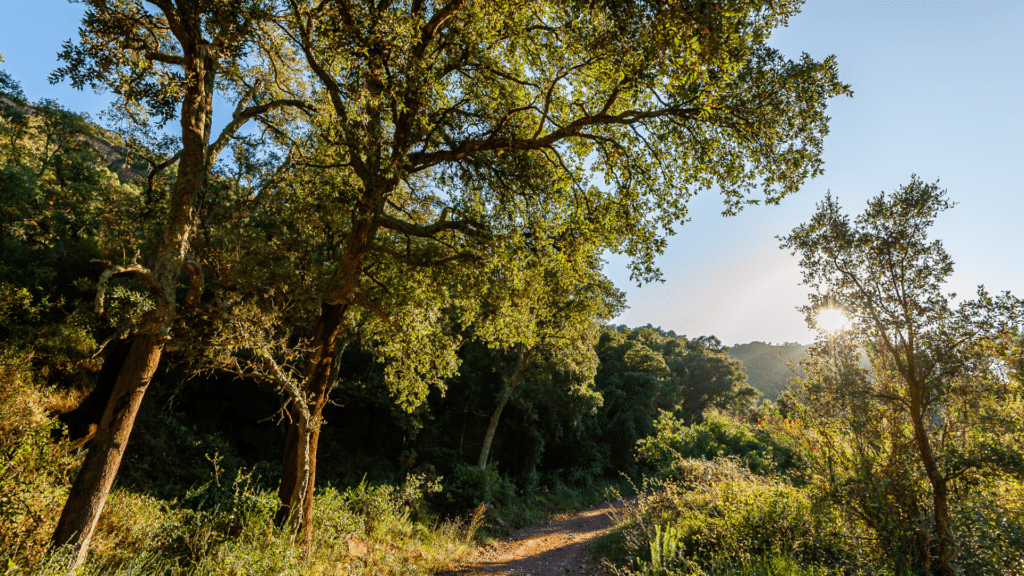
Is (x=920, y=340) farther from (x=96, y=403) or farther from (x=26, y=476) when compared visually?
(x=96, y=403)

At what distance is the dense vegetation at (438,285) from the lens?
5.01m

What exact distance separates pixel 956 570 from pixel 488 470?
12.3 metres

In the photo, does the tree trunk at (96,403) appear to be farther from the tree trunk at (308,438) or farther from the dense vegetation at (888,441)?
the dense vegetation at (888,441)

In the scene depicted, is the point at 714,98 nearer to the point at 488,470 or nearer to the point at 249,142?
the point at 249,142

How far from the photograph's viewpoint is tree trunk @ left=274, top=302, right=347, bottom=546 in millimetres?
6164

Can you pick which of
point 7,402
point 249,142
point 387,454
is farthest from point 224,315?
point 387,454

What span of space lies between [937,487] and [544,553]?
844cm

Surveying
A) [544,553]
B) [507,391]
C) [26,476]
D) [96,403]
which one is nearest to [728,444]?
[507,391]

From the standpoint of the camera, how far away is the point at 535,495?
17.7 metres

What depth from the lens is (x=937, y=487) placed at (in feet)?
19.3

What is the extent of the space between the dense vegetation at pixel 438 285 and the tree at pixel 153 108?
4cm

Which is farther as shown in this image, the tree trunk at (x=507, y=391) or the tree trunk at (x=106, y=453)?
the tree trunk at (x=507, y=391)

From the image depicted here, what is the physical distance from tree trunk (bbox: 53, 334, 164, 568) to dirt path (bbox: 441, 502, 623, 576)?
581cm

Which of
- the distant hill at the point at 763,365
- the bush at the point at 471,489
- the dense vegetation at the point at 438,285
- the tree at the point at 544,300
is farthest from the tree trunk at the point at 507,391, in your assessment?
the distant hill at the point at 763,365
